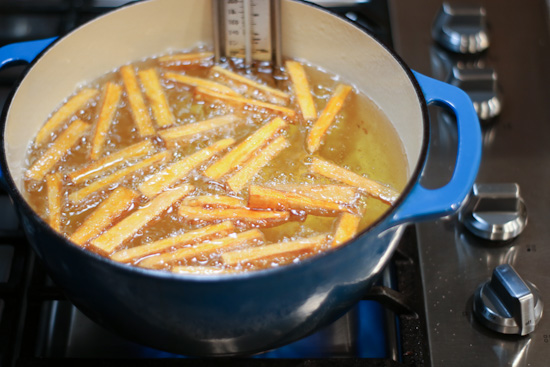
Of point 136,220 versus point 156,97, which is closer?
point 136,220

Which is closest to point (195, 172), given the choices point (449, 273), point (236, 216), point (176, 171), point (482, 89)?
point (176, 171)

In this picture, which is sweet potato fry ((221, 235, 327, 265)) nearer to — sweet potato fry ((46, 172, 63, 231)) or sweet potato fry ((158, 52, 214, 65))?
sweet potato fry ((46, 172, 63, 231))

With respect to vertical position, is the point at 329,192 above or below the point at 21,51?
below

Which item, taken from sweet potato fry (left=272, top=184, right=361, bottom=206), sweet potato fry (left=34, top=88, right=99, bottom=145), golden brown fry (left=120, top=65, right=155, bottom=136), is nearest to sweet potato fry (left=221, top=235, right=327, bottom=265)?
sweet potato fry (left=272, top=184, right=361, bottom=206)

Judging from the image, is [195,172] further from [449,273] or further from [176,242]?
[449,273]

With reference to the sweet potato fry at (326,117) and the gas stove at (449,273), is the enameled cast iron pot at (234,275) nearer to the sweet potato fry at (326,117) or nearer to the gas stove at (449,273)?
the sweet potato fry at (326,117)

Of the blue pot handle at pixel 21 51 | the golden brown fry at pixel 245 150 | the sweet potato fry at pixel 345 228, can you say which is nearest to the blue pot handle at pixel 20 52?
the blue pot handle at pixel 21 51
